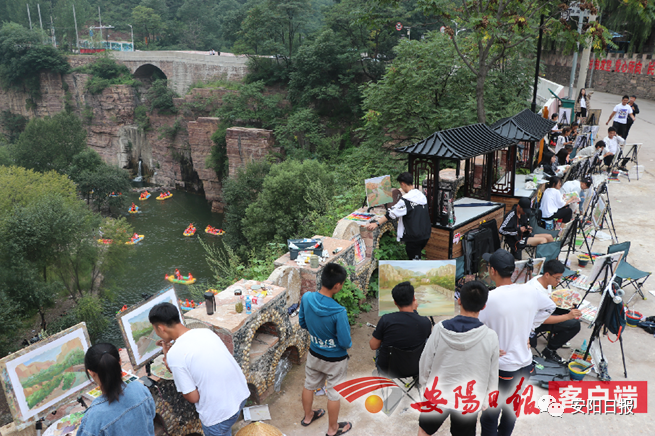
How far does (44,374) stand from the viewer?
4043 millimetres

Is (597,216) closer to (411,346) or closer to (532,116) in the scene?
(532,116)

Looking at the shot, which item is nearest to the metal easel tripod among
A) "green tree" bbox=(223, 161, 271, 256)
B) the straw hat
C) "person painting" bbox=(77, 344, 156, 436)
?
the straw hat

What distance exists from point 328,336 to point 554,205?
6.15 m

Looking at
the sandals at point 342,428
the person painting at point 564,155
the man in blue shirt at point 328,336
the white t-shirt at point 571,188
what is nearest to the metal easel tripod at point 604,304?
the sandals at point 342,428

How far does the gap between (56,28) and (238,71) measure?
32.9 metres

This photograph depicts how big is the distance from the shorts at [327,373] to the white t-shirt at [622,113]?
1465 centimetres

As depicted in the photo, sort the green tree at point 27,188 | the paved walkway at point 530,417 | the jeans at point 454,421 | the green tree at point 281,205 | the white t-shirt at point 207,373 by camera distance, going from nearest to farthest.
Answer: the white t-shirt at point 207,373, the jeans at point 454,421, the paved walkway at point 530,417, the green tree at point 281,205, the green tree at point 27,188

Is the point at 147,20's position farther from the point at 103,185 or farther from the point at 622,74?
the point at 622,74

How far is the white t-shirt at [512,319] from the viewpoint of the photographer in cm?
396

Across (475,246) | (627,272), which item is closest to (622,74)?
(627,272)

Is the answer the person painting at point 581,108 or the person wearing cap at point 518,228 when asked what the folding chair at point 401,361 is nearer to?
the person wearing cap at point 518,228

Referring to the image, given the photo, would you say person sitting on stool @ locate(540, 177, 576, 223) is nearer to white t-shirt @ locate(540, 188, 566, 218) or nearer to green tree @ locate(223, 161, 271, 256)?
white t-shirt @ locate(540, 188, 566, 218)

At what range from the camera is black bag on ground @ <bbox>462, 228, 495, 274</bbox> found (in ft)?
23.2

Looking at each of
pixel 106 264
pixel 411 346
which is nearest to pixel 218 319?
pixel 411 346
